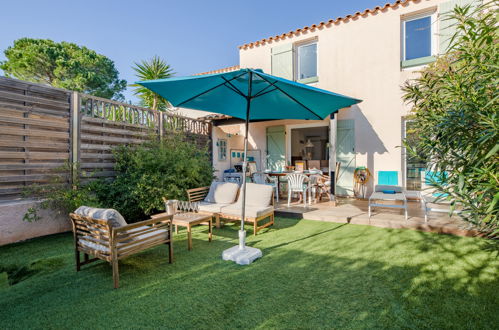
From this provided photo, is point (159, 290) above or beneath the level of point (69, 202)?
Answer: beneath

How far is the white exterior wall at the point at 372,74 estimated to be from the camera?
22.7ft

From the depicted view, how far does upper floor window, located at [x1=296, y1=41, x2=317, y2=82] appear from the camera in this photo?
8328mm

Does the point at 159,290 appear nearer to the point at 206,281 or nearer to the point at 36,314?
the point at 206,281

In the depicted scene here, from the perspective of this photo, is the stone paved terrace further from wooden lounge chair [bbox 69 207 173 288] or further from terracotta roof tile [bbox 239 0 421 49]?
terracotta roof tile [bbox 239 0 421 49]

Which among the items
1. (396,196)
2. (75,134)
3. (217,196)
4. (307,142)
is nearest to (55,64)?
(75,134)

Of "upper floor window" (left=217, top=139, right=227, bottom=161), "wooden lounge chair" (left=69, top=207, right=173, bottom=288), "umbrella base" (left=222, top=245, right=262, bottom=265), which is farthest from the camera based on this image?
"upper floor window" (left=217, top=139, right=227, bottom=161)

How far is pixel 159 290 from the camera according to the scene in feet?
8.67

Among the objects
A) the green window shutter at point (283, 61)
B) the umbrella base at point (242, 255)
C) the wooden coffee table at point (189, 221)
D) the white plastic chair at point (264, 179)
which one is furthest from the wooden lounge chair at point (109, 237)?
the green window shutter at point (283, 61)

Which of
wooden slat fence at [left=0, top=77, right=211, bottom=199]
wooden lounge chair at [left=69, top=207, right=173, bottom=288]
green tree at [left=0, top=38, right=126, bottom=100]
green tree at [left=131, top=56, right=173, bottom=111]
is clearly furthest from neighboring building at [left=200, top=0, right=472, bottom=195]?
green tree at [left=0, top=38, right=126, bottom=100]

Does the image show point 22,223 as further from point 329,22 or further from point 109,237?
point 329,22

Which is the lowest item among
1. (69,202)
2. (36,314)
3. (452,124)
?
(36,314)

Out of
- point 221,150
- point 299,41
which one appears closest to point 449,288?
point 221,150

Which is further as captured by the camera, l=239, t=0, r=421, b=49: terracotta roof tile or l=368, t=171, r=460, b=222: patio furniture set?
l=239, t=0, r=421, b=49: terracotta roof tile

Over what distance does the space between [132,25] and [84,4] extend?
214 cm
